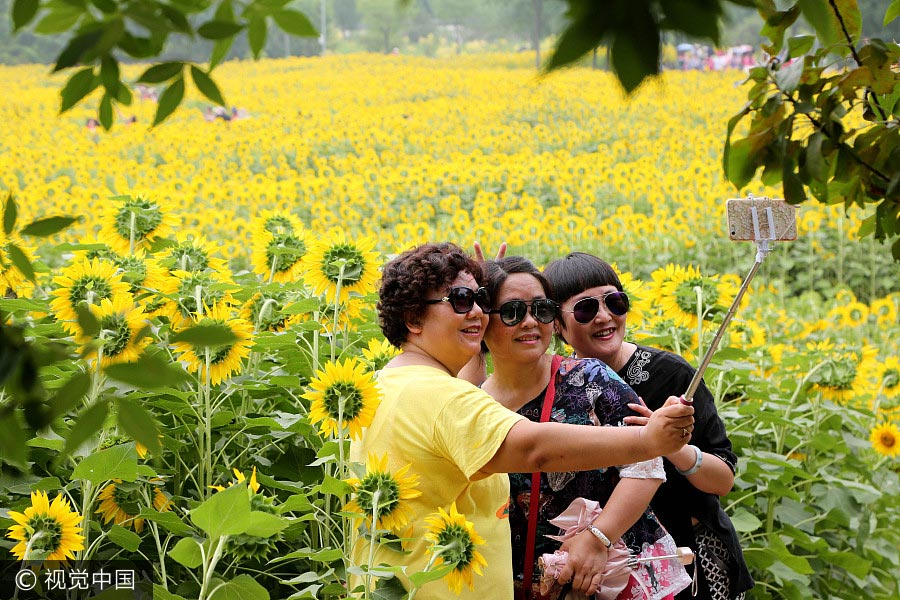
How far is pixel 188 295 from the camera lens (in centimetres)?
283

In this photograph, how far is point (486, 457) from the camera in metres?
1.92

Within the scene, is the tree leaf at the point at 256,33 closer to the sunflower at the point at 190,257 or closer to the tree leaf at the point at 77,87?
the tree leaf at the point at 77,87

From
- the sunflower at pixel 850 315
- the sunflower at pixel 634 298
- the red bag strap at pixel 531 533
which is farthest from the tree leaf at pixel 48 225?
the sunflower at pixel 850 315

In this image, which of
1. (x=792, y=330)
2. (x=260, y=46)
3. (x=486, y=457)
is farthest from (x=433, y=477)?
(x=792, y=330)

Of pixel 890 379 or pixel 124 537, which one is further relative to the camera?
pixel 890 379

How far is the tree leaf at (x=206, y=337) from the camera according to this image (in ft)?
3.36

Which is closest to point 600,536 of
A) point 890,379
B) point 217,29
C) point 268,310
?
point 268,310

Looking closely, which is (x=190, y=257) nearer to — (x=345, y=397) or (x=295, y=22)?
(x=345, y=397)

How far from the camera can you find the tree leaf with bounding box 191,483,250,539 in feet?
5.68

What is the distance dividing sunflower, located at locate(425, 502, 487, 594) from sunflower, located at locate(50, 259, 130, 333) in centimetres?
121

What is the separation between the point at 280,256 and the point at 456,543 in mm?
1595

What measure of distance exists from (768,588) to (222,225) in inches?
193

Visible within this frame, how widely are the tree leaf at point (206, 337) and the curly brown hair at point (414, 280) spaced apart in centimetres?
122

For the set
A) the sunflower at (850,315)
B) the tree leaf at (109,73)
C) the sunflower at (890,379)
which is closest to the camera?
the tree leaf at (109,73)
